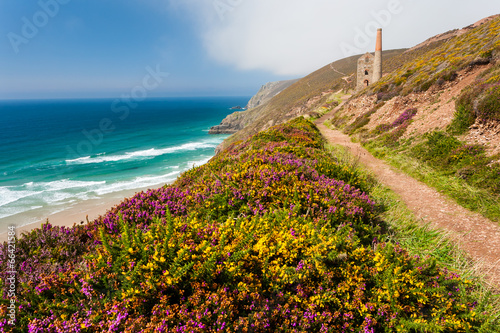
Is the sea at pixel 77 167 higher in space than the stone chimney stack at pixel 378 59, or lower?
lower

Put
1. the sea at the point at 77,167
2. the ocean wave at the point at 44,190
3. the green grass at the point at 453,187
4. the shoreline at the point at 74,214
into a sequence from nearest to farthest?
the green grass at the point at 453,187 → the shoreline at the point at 74,214 → the sea at the point at 77,167 → the ocean wave at the point at 44,190

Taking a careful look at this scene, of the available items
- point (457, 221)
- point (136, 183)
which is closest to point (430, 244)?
point (457, 221)

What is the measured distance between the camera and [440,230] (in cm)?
584

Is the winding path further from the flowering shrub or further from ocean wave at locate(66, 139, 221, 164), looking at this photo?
ocean wave at locate(66, 139, 221, 164)

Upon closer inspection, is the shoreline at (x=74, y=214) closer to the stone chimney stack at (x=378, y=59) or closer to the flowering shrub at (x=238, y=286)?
the flowering shrub at (x=238, y=286)

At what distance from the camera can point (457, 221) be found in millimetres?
6594

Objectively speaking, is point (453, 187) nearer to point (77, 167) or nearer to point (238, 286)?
point (238, 286)

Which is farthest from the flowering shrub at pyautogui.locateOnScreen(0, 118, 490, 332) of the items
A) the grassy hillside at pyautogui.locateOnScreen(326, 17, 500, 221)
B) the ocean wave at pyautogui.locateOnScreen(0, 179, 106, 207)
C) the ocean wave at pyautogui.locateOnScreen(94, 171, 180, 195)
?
the ocean wave at pyautogui.locateOnScreen(0, 179, 106, 207)

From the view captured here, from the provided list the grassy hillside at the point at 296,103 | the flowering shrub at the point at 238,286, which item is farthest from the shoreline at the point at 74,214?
the grassy hillside at the point at 296,103

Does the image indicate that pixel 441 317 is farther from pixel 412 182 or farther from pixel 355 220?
pixel 412 182

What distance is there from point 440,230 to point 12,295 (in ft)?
27.6

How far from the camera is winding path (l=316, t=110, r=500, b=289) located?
5.00 meters

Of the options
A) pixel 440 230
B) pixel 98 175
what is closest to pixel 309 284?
pixel 440 230

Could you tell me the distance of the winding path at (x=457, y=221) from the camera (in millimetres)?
5004
